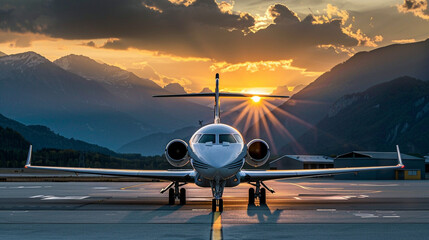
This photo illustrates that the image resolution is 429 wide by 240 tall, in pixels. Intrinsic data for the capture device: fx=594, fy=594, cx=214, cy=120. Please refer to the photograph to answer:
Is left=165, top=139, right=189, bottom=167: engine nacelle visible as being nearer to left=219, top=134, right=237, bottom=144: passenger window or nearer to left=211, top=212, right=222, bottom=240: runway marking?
left=219, top=134, right=237, bottom=144: passenger window

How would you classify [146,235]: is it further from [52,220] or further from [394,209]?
[394,209]

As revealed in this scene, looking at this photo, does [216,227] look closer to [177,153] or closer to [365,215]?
[365,215]

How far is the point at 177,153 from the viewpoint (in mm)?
25500

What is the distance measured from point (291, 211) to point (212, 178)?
3214 mm

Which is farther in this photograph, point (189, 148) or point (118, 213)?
point (189, 148)

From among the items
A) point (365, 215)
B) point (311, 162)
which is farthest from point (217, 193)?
point (311, 162)

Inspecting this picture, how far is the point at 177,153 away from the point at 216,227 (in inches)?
364

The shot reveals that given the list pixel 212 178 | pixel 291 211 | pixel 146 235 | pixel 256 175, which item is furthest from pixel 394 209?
pixel 146 235

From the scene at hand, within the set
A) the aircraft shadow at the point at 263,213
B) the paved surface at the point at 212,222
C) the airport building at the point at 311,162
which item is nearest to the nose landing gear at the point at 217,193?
the paved surface at the point at 212,222

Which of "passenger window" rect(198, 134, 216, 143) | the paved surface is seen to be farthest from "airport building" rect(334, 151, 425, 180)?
"passenger window" rect(198, 134, 216, 143)

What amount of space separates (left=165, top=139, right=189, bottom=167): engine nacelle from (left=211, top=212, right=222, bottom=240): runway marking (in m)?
4.89

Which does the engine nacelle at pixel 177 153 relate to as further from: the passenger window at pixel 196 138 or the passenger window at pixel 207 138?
the passenger window at pixel 207 138

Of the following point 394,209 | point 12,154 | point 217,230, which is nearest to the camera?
point 217,230

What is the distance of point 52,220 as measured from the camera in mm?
18516
